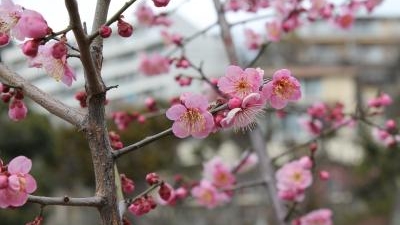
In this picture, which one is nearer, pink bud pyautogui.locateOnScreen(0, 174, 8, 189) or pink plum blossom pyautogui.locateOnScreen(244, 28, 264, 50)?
pink bud pyautogui.locateOnScreen(0, 174, 8, 189)

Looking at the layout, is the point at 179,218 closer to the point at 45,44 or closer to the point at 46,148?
the point at 46,148

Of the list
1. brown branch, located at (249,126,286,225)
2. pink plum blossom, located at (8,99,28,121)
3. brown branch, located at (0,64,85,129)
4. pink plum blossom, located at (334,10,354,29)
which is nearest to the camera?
brown branch, located at (0,64,85,129)

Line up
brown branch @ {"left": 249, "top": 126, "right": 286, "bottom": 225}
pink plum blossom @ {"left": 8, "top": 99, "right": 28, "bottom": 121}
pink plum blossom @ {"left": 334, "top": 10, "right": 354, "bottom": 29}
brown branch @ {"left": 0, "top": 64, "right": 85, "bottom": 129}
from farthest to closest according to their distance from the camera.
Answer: pink plum blossom @ {"left": 334, "top": 10, "right": 354, "bottom": 29} < brown branch @ {"left": 249, "top": 126, "right": 286, "bottom": 225} < pink plum blossom @ {"left": 8, "top": 99, "right": 28, "bottom": 121} < brown branch @ {"left": 0, "top": 64, "right": 85, "bottom": 129}

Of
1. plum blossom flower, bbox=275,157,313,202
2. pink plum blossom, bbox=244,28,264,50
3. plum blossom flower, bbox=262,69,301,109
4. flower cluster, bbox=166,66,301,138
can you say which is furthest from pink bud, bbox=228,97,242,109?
pink plum blossom, bbox=244,28,264,50

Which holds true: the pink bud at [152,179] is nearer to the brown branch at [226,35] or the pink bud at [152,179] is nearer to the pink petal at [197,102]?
the pink petal at [197,102]

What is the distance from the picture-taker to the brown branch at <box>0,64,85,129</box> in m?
1.52

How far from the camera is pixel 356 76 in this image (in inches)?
1191

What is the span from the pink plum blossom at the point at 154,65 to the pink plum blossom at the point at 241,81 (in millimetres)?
2344

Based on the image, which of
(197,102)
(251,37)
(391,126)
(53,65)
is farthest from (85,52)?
(251,37)

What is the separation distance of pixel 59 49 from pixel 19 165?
270mm

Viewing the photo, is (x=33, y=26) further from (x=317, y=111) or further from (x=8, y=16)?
(x=317, y=111)

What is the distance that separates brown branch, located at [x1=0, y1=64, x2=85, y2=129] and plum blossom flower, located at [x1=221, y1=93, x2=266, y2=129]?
0.35 m

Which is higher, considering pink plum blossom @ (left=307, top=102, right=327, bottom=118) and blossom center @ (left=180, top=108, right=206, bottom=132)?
pink plum blossom @ (left=307, top=102, right=327, bottom=118)

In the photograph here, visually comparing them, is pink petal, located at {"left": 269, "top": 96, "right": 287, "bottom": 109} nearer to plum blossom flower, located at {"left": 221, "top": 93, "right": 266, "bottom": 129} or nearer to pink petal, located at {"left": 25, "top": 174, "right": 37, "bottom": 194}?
plum blossom flower, located at {"left": 221, "top": 93, "right": 266, "bottom": 129}
